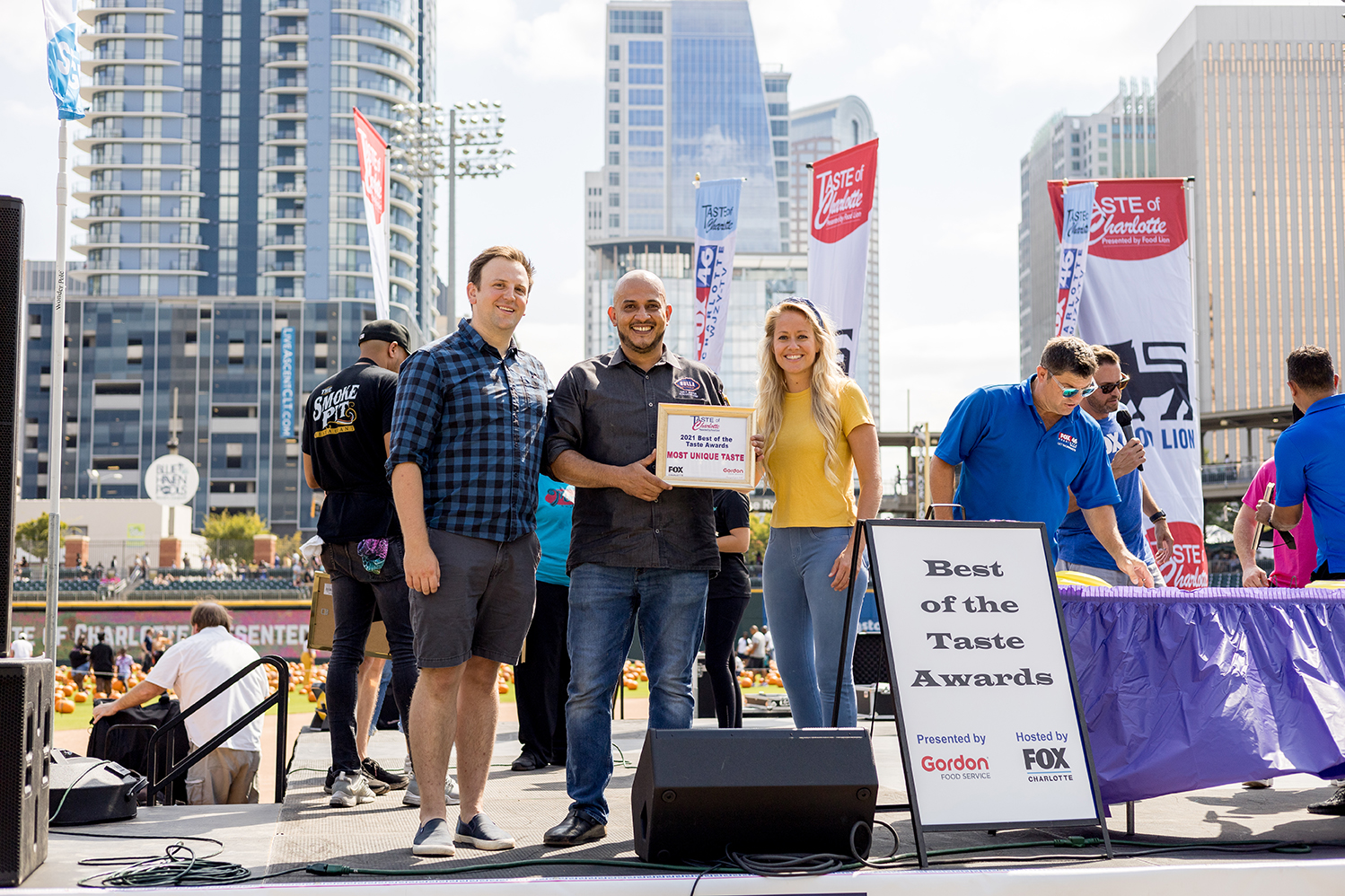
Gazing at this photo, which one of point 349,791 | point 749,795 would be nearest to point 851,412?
point 749,795

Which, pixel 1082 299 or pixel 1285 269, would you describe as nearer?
pixel 1082 299

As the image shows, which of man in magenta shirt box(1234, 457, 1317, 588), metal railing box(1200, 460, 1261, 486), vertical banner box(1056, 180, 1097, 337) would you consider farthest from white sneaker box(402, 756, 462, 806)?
metal railing box(1200, 460, 1261, 486)

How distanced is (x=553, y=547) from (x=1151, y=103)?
17356cm

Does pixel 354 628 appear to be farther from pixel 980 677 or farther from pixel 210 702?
pixel 980 677

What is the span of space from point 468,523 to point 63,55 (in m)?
10.1

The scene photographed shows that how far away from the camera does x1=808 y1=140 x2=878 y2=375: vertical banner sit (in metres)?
10.7

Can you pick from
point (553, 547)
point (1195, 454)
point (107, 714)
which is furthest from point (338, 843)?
point (1195, 454)

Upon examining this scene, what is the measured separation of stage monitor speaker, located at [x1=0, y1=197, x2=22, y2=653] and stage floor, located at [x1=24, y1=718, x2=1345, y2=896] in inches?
42.3

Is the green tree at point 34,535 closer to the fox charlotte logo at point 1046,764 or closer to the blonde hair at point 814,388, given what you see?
the blonde hair at point 814,388

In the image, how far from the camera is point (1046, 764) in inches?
143

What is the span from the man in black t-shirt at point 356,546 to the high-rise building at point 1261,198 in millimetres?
124900

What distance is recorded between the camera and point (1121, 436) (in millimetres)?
6180

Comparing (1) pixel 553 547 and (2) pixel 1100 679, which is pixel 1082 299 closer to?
(1) pixel 553 547

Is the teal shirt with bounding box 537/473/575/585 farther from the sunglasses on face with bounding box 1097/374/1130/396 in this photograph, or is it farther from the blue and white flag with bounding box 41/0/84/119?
the blue and white flag with bounding box 41/0/84/119
